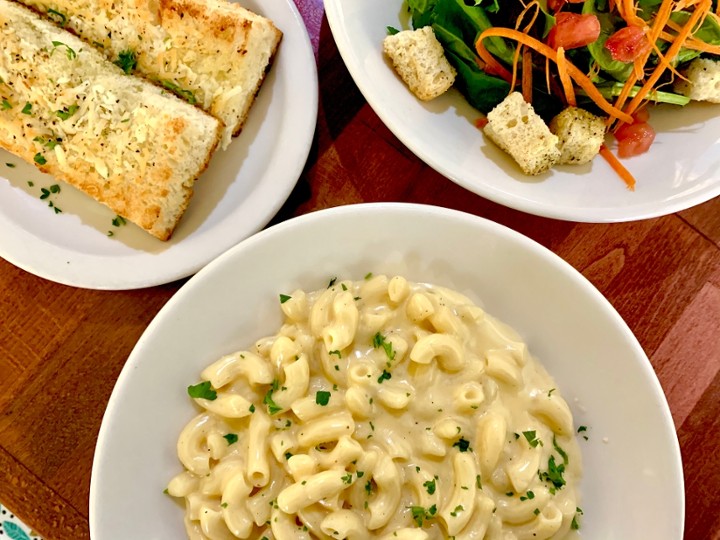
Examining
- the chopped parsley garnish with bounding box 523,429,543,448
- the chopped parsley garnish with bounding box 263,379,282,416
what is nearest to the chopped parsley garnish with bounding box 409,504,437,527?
the chopped parsley garnish with bounding box 523,429,543,448

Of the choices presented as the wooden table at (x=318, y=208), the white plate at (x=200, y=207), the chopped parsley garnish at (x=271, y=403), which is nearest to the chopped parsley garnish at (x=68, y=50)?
the white plate at (x=200, y=207)

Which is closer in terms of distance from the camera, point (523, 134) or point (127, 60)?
point (523, 134)

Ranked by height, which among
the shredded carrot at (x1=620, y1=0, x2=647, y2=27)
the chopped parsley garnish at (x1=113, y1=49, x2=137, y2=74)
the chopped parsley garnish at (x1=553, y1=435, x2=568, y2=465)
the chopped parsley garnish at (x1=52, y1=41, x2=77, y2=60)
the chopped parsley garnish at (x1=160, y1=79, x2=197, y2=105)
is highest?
the chopped parsley garnish at (x1=52, y1=41, x2=77, y2=60)

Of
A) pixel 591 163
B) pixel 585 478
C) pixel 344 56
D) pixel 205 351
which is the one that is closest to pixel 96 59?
pixel 344 56

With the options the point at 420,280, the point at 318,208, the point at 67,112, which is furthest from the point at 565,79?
the point at 67,112

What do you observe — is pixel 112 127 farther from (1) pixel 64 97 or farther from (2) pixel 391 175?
(2) pixel 391 175

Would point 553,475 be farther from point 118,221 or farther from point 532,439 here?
point 118,221

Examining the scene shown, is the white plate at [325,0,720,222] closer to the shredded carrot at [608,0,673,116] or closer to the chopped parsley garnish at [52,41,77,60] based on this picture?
the shredded carrot at [608,0,673,116]
